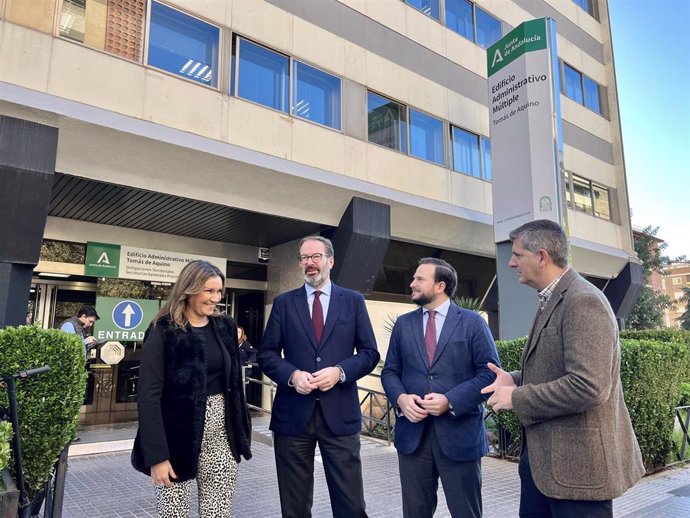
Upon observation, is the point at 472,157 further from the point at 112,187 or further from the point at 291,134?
the point at 112,187

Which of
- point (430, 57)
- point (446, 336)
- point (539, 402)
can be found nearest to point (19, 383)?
point (446, 336)

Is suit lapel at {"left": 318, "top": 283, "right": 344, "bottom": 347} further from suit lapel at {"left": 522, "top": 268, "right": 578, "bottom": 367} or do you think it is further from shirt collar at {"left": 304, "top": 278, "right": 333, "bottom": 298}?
suit lapel at {"left": 522, "top": 268, "right": 578, "bottom": 367}

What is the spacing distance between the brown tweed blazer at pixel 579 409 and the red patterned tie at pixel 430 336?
915 millimetres

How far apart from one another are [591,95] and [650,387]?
1377cm

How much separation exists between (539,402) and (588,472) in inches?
13.4

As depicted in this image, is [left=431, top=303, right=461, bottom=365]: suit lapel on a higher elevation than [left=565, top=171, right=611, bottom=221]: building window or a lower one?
lower

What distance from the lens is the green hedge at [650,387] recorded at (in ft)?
19.8

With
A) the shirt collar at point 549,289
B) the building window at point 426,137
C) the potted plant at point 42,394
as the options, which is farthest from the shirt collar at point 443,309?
the building window at point 426,137

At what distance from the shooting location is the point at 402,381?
3271 mm

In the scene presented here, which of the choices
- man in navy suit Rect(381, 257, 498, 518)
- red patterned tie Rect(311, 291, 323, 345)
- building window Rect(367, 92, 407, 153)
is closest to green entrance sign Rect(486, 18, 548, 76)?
building window Rect(367, 92, 407, 153)

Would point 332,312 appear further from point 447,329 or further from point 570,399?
point 570,399

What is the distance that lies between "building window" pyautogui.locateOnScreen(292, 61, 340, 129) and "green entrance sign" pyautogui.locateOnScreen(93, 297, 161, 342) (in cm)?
456

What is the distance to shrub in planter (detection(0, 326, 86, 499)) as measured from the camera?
3865 mm

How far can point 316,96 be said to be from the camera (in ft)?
31.3
